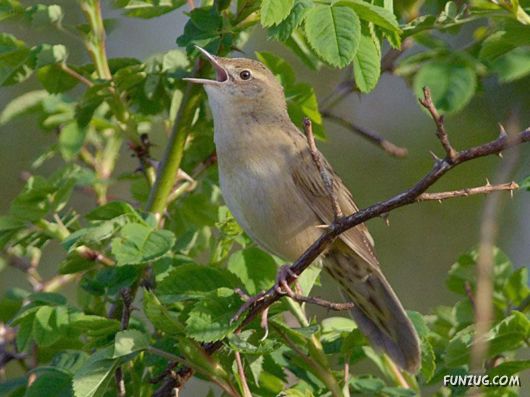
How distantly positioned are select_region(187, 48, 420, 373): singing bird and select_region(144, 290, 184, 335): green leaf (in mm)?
797

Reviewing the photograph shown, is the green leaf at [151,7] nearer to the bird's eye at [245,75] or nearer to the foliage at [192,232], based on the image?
the foliage at [192,232]

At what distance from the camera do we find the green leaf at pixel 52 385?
2.92 m

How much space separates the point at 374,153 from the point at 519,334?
3320 millimetres

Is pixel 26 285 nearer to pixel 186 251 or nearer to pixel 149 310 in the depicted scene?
pixel 186 251

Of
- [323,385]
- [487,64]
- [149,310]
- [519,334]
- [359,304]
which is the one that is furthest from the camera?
[359,304]

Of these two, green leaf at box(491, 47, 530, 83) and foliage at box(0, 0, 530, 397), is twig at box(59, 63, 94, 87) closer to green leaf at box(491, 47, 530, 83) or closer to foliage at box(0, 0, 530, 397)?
foliage at box(0, 0, 530, 397)

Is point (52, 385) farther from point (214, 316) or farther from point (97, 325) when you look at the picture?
point (214, 316)

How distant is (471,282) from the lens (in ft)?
11.4

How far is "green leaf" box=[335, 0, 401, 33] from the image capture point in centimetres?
270

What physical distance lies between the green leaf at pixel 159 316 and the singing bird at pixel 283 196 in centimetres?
80

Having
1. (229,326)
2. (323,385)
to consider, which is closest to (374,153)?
(323,385)

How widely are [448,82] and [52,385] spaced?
1.63m

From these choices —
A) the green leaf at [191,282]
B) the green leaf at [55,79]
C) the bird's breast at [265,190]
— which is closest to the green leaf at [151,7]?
the green leaf at [55,79]

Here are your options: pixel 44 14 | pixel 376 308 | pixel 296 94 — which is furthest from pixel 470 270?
pixel 44 14
